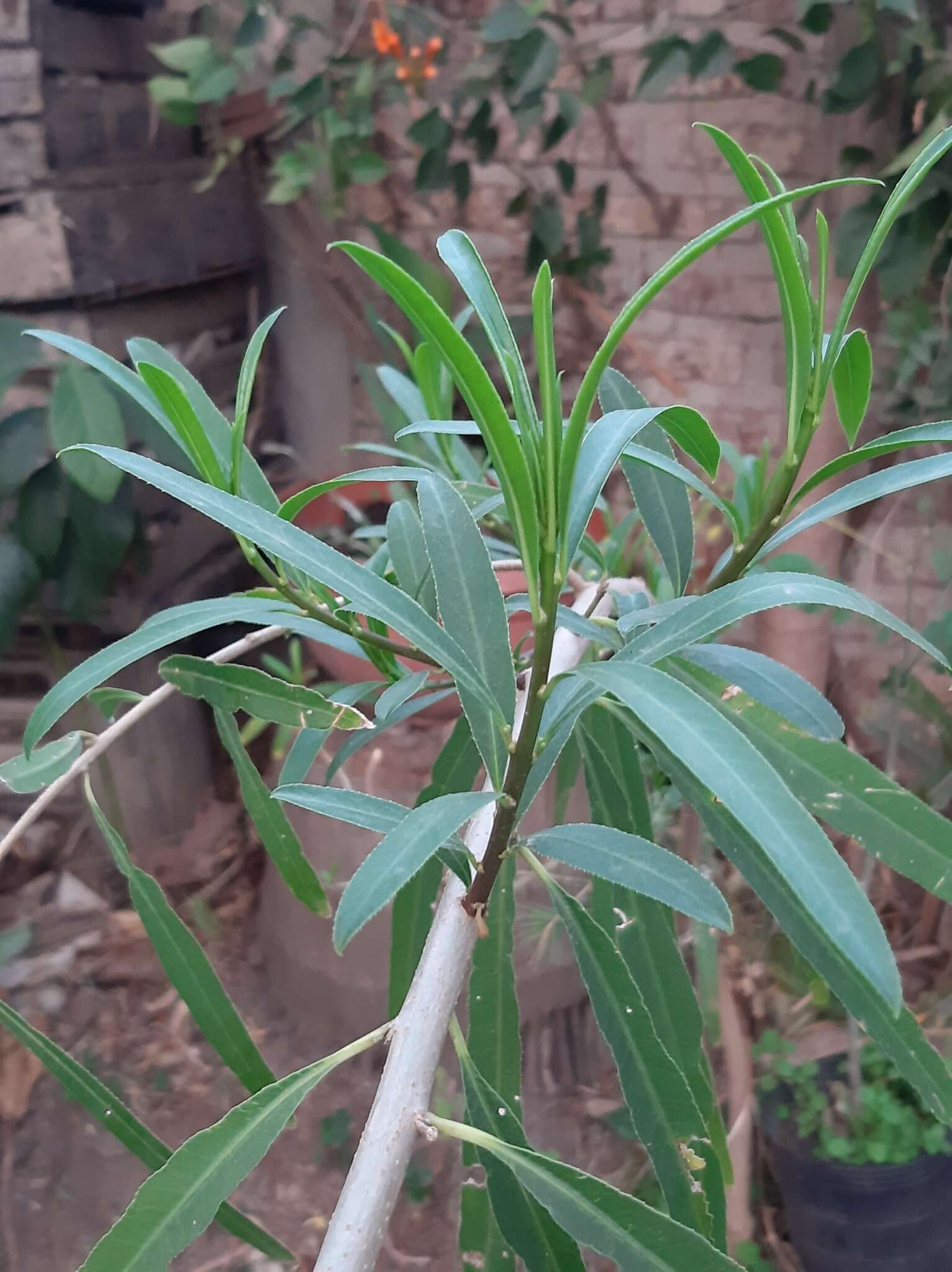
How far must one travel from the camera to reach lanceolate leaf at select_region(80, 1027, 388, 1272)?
0.34m

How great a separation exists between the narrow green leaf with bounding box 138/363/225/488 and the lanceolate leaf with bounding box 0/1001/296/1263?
0.33m

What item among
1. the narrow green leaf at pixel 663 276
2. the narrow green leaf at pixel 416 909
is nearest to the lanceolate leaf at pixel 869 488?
A: the narrow green leaf at pixel 663 276

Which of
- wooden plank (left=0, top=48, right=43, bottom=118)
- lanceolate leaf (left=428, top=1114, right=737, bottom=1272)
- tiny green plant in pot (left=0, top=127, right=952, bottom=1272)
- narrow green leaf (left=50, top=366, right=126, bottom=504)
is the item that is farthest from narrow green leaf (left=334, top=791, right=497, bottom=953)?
wooden plank (left=0, top=48, right=43, bottom=118)

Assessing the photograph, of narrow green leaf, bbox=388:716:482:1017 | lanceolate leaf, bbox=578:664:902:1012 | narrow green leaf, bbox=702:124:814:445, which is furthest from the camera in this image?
narrow green leaf, bbox=388:716:482:1017

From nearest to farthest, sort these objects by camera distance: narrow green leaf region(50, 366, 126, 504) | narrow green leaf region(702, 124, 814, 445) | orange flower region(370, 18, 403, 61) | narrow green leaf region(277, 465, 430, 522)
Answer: narrow green leaf region(702, 124, 814, 445)
narrow green leaf region(277, 465, 430, 522)
narrow green leaf region(50, 366, 126, 504)
orange flower region(370, 18, 403, 61)

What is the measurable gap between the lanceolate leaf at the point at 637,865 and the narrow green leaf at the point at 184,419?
0.84 ft

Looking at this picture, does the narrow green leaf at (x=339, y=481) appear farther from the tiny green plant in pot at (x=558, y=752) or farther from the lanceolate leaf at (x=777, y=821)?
the lanceolate leaf at (x=777, y=821)

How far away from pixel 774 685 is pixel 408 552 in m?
0.24

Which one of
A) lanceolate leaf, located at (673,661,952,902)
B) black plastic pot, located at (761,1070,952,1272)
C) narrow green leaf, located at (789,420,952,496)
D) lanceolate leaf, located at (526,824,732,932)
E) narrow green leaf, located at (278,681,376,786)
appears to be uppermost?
narrow green leaf, located at (789,420,952,496)

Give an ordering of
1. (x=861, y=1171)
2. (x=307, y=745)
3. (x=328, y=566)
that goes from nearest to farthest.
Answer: (x=328, y=566) → (x=307, y=745) → (x=861, y=1171)

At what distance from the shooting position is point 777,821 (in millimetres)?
251

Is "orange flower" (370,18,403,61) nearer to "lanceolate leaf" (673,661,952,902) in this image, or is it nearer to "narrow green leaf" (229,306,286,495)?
"narrow green leaf" (229,306,286,495)

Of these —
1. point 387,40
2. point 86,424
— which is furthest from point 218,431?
point 387,40

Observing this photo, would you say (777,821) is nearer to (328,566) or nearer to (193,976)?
(328,566)
